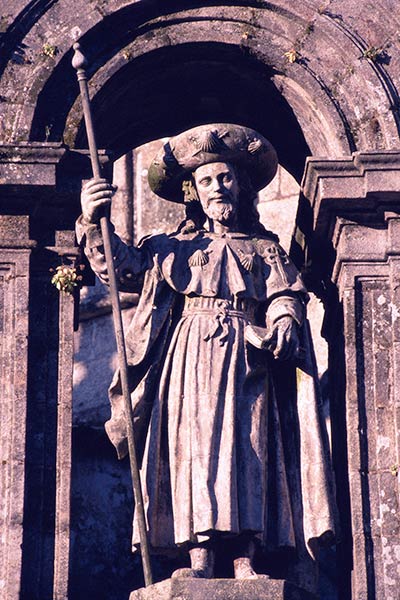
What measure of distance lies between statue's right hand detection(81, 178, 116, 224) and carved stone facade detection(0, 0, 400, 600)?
1.60 ft

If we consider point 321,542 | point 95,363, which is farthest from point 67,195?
point 95,363

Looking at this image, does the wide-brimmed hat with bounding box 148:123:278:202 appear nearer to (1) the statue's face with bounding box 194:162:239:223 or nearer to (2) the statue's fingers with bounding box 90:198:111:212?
(1) the statue's face with bounding box 194:162:239:223

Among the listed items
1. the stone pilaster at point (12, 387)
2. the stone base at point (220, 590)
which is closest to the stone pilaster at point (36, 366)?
the stone pilaster at point (12, 387)

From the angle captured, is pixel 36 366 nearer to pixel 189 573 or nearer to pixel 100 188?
pixel 100 188

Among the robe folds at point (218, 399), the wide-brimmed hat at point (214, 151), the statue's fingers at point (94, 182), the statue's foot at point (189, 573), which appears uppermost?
the wide-brimmed hat at point (214, 151)

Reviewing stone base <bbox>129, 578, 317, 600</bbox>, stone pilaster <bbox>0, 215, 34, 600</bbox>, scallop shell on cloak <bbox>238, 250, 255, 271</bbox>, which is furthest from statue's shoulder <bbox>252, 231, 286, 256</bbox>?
stone base <bbox>129, 578, 317, 600</bbox>

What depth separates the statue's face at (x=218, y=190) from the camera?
1638 centimetres

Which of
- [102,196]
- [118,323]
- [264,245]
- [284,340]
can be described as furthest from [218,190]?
[118,323]

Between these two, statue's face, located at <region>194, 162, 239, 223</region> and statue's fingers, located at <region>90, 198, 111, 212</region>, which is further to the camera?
statue's face, located at <region>194, 162, 239, 223</region>

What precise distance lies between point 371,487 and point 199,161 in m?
2.42

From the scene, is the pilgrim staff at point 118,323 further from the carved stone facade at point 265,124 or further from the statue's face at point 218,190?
the statue's face at point 218,190

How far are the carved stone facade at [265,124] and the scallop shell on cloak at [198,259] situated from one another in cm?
75

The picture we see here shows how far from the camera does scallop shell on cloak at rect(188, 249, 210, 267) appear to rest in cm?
1609

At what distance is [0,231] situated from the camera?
16172mm
